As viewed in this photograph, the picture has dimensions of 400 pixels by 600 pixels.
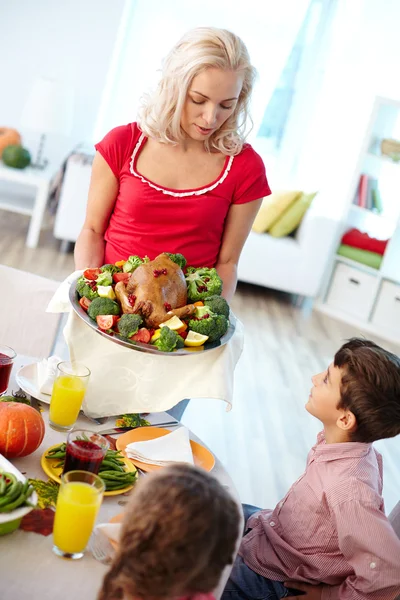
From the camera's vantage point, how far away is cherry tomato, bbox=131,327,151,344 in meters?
1.52

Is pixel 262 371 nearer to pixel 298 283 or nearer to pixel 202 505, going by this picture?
pixel 298 283

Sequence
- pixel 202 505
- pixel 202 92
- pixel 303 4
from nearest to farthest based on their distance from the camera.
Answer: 1. pixel 202 505
2. pixel 202 92
3. pixel 303 4

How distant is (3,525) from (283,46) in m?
6.72

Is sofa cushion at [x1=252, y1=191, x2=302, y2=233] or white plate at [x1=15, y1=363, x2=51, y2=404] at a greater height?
sofa cushion at [x1=252, y1=191, x2=302, y2=233]

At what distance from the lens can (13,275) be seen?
218 centimetres

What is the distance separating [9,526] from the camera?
43.9 inches

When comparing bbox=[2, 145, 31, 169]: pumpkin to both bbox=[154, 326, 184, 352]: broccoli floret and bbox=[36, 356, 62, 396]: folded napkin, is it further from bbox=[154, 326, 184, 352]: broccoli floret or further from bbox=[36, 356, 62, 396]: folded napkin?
bbox=[154, 326, 184, 352]: broccoli floret

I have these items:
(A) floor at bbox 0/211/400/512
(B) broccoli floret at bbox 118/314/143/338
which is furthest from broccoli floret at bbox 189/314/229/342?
(A) floor at bbox 0/211/400/512

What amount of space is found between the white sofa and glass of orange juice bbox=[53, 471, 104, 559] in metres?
4.69

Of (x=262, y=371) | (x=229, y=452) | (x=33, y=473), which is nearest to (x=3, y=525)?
(x=33, y=473)

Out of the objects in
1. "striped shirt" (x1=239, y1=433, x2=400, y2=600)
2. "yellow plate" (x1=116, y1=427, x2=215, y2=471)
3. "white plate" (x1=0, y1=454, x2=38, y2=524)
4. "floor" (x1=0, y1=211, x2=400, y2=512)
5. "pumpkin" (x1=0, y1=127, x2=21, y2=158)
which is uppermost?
"pumpkin" (x1=0, y1=127, x2=21, y2=158)

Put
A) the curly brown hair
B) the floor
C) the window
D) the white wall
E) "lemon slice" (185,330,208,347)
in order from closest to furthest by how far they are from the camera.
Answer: the curly brown hair, "lemon slice" (185,330,208,347), the floor, the white wall, the window

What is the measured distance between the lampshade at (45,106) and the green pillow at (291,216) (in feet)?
6.25

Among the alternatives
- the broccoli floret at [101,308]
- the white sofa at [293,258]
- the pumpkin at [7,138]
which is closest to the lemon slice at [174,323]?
the broccoli floret at [101,308]
